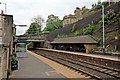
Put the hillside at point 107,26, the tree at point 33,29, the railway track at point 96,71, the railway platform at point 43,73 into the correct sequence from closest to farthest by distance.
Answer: the railway track at point 96,71 < the railway platform at point 43,73 < the hillside at point 107,26 < the tree at point 33,29

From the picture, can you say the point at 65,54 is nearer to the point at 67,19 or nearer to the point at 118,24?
the point at 118,24

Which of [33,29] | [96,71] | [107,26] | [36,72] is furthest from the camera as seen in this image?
[33,29]

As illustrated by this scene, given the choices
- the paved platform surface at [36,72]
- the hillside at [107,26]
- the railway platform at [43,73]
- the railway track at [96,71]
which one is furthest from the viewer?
the hillside at [107,26]

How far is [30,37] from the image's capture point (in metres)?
79.7

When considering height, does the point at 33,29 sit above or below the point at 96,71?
above

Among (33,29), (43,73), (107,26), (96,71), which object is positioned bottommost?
(43,73)

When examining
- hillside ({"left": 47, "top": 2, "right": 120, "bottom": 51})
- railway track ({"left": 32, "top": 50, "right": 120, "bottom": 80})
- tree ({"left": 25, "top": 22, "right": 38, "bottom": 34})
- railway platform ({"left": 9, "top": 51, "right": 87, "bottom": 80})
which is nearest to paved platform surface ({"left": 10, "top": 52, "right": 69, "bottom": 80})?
railway platform ({"left": 9, "top": 51, "right": 87, "bottom": 80})

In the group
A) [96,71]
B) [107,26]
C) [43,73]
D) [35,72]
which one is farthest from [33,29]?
[96,71]

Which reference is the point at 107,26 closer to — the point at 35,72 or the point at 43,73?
the point at 35,72

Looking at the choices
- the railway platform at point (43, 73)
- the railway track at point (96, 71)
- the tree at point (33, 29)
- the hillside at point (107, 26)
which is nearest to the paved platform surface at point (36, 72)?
the railway platform at point (43, 73)

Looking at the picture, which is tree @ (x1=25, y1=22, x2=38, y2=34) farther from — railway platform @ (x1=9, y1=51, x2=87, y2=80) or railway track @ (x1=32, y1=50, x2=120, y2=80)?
railway platform @ (x1=9, y1=51, x2=87, y2=80)

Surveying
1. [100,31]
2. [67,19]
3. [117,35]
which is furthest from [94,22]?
[67,19]

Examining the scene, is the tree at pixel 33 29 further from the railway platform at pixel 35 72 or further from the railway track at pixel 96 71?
the railway platform at pixel 35 72

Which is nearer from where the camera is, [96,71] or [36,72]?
[96,71]
